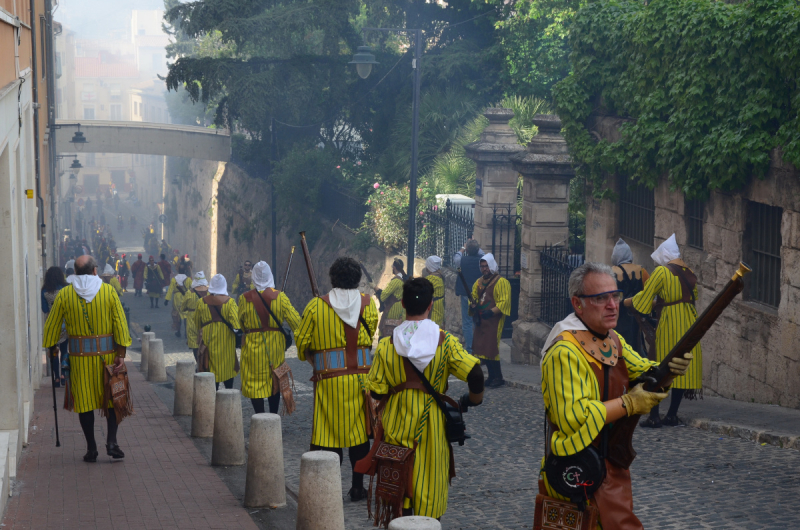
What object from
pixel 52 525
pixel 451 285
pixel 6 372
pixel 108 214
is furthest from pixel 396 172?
pixel 108 214

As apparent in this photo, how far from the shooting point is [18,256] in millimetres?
8734

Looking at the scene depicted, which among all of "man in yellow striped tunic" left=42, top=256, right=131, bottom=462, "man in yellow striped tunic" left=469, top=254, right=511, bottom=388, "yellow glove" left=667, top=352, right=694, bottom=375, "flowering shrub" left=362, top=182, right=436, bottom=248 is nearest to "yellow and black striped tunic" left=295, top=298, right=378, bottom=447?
"man in yellow striped tunic" left=42, top=256, right=131, bottom=462

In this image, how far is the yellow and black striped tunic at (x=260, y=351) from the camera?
901cm

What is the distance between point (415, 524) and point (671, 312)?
16.4 ft

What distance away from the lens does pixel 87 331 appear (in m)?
7.59

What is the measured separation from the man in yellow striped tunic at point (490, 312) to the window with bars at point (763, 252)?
2817 millimetres

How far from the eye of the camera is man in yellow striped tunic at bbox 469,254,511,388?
1159 centimetres

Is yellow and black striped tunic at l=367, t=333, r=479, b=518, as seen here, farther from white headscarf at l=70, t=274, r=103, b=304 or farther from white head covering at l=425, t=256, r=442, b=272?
white head covering at l=425, t=256, r=442, b=272

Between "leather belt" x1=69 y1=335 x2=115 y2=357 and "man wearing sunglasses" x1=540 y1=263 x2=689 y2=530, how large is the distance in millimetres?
4766

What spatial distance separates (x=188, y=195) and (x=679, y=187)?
150 feet

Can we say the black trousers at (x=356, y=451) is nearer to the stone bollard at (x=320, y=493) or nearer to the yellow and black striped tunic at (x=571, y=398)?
the stone bollard at (x=320, y=493)

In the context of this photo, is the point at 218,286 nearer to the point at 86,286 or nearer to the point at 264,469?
the point at 86,286

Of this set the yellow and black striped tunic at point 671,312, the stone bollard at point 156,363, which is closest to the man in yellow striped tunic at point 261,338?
the yellow and black striped tunic at point 671,312

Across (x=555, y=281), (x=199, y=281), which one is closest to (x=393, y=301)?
(x=555, y=281)
